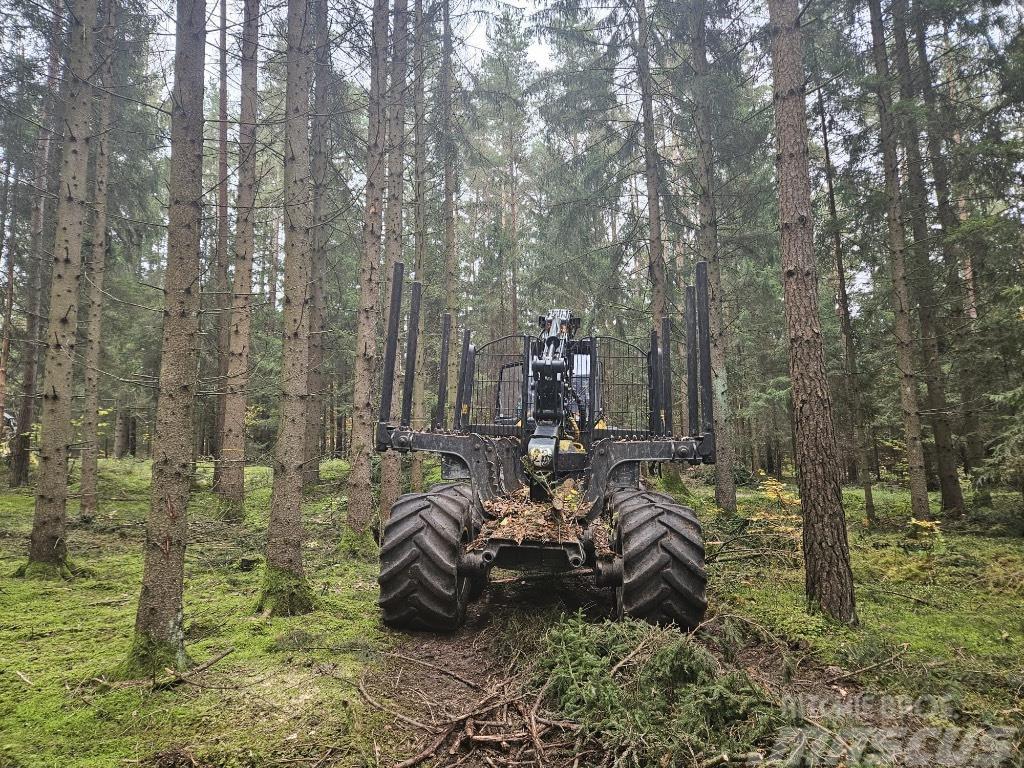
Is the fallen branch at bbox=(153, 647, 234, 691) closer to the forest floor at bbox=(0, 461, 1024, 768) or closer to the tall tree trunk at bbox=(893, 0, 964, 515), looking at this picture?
the forest floor at bbox=(0, 461, 1024, 768)

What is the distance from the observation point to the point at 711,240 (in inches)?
476

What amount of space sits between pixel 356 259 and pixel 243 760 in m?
17.7

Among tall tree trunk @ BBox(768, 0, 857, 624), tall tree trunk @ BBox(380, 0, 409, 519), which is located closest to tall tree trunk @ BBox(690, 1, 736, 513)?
tall tree trunk @ BBox(380, 0, 409, 519)

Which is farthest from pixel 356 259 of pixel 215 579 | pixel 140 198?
pixel 215 579

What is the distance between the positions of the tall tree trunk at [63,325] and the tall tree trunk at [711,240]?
35.1 feet

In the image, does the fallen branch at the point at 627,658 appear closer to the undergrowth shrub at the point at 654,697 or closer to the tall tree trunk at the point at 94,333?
the undergrowth shrub at the point at 654,697

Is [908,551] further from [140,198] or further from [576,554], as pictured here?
[140,198]

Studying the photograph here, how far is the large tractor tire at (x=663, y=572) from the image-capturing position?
3904mm

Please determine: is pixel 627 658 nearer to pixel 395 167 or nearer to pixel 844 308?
pixel 395 167

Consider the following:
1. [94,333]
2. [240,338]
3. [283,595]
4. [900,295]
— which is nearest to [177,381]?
[283,595]

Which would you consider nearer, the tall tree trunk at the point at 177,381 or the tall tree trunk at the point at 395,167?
the tall tree trunk at the point at 177,381

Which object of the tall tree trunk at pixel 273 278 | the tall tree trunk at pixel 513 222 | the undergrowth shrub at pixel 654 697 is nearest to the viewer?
the undergrowth shrub at pixel 654 697

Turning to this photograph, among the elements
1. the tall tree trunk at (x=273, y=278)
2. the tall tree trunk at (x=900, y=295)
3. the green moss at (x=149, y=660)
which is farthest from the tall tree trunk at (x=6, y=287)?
the tall tree trunk at (x=900, y=295)

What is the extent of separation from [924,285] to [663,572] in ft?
34.0
